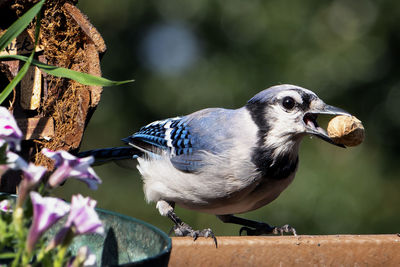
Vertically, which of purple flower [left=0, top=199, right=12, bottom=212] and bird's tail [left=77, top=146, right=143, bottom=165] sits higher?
purple flower [left=0, top=199, right=12, bottom=212]

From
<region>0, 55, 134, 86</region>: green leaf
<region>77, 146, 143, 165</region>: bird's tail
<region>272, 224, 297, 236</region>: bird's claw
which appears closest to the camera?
<region>0, 55, 134, 86</region>: green leaf

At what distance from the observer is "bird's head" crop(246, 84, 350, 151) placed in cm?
181

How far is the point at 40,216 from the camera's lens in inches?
31.9

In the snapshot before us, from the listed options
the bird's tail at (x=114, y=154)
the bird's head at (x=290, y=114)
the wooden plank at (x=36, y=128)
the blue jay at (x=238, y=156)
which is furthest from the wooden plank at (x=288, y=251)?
the bird's tail at (x=114, y=154)

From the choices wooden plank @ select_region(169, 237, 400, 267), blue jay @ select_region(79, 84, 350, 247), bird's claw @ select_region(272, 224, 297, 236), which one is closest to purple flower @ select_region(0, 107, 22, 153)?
wooden plank @ select_region(169, 237, 400, 267)

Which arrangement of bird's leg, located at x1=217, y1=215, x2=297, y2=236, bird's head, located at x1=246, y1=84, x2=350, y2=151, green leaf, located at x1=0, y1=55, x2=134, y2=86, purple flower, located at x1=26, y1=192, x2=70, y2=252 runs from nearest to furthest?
purple flower, located at x1=26, y1=192, x2=70, y2=252 → green leaf, located at x1=0, y1=55, x2=134, y2=86 → bird's head, located at x1=246, y1=84, x2=350, y2=151 → bird's leg, located at x1=217, y1=215, x2=297, y2=236

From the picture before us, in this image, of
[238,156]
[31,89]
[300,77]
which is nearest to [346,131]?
[238,156]

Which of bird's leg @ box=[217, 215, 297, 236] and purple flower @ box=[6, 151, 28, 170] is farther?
bird's leg @ box=[217, 215, 297, 236]

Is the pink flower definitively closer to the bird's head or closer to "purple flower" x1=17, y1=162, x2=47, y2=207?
"purple flower" x1=17, y1=162, x2=47, y2=207

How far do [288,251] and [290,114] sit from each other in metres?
0.47

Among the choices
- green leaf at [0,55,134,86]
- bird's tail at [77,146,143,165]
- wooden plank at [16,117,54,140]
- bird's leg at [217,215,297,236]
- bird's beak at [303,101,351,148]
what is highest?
green leaf at [0,55,134,86]

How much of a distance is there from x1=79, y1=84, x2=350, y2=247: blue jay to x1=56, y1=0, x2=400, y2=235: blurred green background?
4.38ft

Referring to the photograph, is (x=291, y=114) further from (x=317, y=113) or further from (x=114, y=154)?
(x=114, y=154)

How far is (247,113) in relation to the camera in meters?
1.95
